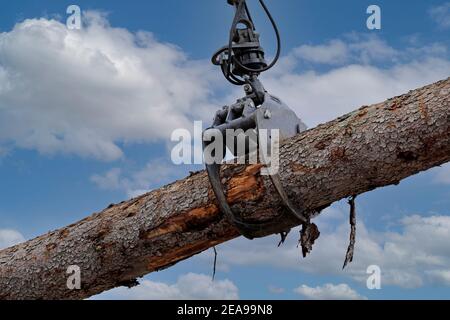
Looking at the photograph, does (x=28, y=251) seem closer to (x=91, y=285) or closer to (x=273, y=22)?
(x=91, y=285)

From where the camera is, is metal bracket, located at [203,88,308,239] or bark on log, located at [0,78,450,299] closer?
bark on log, located at [0,78,450,299]

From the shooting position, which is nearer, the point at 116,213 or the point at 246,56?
the point at 246,56

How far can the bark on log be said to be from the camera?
321cm

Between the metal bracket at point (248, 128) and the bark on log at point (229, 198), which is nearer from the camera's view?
the bark on log at point (229, 198)

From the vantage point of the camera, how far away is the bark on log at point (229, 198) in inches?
126

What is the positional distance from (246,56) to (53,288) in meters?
2.02

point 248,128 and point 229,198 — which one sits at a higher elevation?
point 248,128

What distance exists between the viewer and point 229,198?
3.64 meters

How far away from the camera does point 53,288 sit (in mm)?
4383
